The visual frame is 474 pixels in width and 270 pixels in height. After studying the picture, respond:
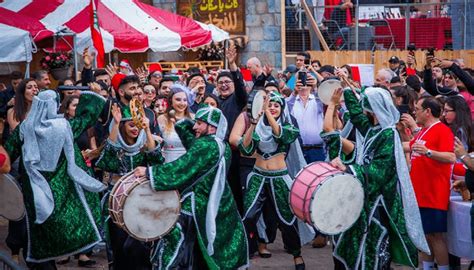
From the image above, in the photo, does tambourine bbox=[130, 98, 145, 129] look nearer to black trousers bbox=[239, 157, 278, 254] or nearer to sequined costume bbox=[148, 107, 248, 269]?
sequined costume bbox=[148, 107, 248, 269]

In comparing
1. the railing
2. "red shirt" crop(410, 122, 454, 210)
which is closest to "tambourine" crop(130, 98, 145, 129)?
"red shirt" crop(410, 122, 454, 210)

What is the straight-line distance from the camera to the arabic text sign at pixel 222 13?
828 inches

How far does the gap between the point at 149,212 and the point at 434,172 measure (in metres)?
2.83

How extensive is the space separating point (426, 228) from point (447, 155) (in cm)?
70

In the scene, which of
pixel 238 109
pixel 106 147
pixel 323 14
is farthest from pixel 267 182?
pixel 323 14

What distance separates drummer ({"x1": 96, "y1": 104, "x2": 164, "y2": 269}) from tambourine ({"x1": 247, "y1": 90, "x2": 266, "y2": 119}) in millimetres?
1002

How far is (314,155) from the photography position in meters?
11.3

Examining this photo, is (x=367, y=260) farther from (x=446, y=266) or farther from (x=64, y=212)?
(x=64, y=212)

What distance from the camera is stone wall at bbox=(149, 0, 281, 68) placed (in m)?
21.1

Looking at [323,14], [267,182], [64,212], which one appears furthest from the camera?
[323,14]

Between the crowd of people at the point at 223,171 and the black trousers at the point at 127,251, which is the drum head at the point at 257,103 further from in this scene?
the black trousers at the point at 127,251

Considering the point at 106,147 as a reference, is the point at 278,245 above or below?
below

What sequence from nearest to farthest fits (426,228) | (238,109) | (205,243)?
(205,243) → (426,228) → (238,109)

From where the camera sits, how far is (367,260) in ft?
26.9
